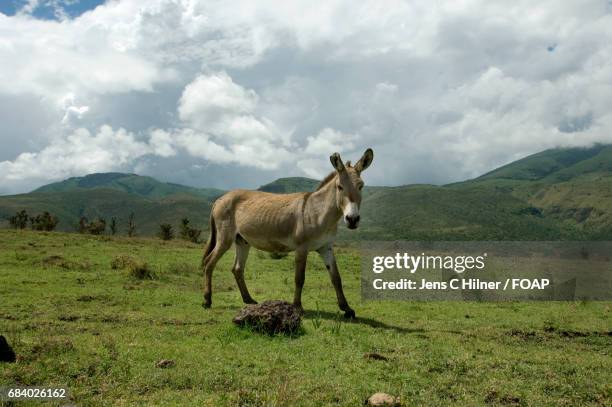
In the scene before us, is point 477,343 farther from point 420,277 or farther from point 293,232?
point 420,277

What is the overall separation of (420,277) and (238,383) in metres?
16.4

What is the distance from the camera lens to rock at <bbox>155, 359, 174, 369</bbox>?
23.7 ft

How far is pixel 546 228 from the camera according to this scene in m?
186

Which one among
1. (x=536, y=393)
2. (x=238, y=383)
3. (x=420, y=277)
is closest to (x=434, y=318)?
(x=536, y=393)

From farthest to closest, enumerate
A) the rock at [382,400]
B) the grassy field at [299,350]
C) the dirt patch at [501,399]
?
the grassy field at [299,350] < the dirt patch at [501,399] < the rock at [382,400]

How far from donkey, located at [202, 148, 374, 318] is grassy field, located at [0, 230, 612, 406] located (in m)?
1.12

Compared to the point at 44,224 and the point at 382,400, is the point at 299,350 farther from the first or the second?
the point at 44,224

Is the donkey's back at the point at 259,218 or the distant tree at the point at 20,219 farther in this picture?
the distant tree at the point at 20,219

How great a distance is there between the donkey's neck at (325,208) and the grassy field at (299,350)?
7.37 feet

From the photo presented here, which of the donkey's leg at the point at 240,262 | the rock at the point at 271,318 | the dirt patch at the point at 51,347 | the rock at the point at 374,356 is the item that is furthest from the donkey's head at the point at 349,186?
the dirt patch at the point at 51,347

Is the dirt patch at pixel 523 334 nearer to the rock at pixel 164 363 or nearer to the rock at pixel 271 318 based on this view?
the rock at pixel 271 318

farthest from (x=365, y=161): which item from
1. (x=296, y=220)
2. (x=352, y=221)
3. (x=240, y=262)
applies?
(x=240, y=262)

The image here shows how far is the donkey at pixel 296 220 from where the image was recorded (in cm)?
1087

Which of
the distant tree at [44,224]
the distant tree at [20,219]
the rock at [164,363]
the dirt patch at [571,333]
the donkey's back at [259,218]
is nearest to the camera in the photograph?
the rock at [164,363]
